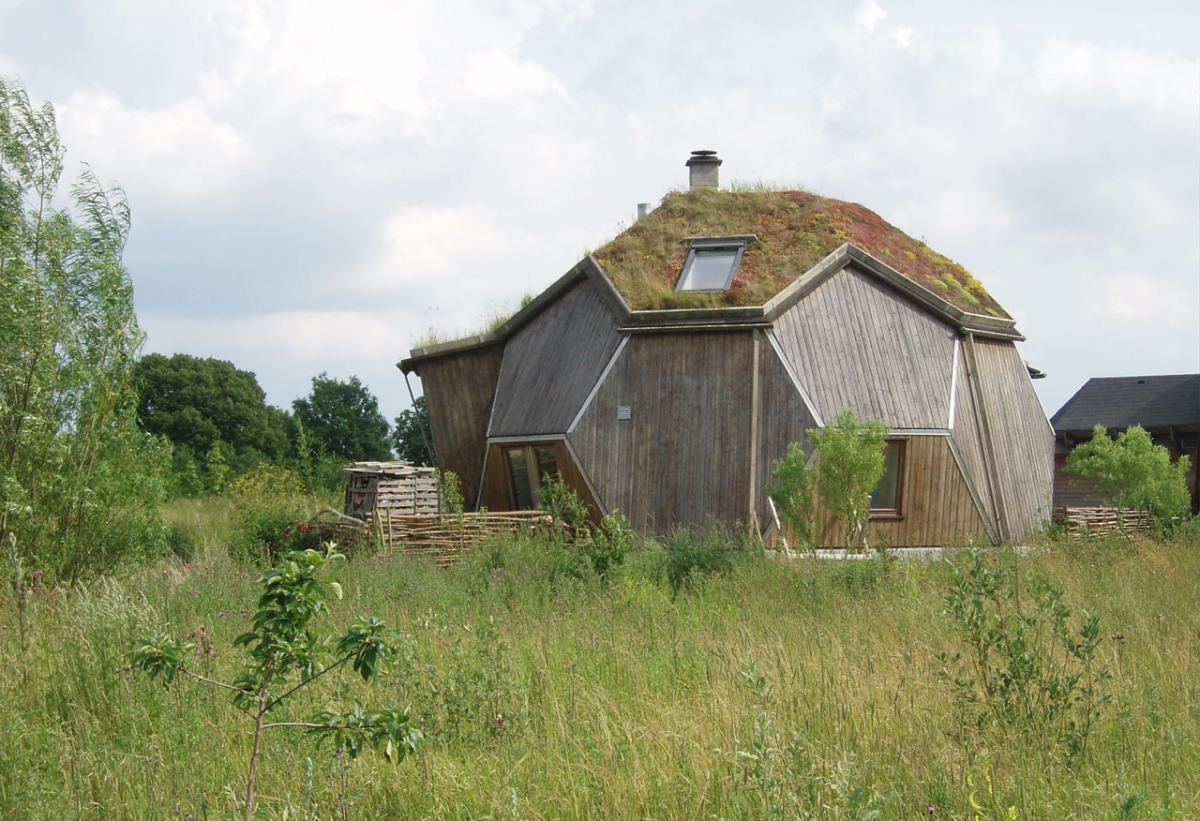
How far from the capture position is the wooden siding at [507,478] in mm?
17812

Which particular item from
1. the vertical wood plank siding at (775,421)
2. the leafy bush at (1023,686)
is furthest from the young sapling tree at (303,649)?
the vertical wood plank siding at (775,421)

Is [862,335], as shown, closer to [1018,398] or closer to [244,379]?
[1018,398]

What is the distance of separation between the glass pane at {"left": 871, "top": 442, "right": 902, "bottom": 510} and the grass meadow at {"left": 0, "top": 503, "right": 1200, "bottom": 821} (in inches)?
341

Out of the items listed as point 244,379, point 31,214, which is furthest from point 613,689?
point 244,379

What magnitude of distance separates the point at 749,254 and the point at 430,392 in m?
6.43

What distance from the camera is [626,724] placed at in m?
5.47

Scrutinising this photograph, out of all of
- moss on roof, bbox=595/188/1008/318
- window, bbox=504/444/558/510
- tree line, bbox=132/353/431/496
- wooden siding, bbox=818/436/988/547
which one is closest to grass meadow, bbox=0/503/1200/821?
wooden siding, bbox=818/436/988/547

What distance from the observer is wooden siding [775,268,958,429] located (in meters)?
17.7

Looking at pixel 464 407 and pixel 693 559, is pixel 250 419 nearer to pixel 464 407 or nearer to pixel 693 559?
pixel 464 407

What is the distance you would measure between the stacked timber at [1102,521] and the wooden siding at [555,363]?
25.7ft

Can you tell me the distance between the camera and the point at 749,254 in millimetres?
19219

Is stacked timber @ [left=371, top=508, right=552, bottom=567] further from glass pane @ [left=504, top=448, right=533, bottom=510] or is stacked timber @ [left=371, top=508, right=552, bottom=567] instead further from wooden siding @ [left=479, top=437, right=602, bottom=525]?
glass pane @ [left=504, top=448, right=533, bottom=510]

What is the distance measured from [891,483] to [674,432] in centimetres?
361

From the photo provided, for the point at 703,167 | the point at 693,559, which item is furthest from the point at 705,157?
the point at 693,559
